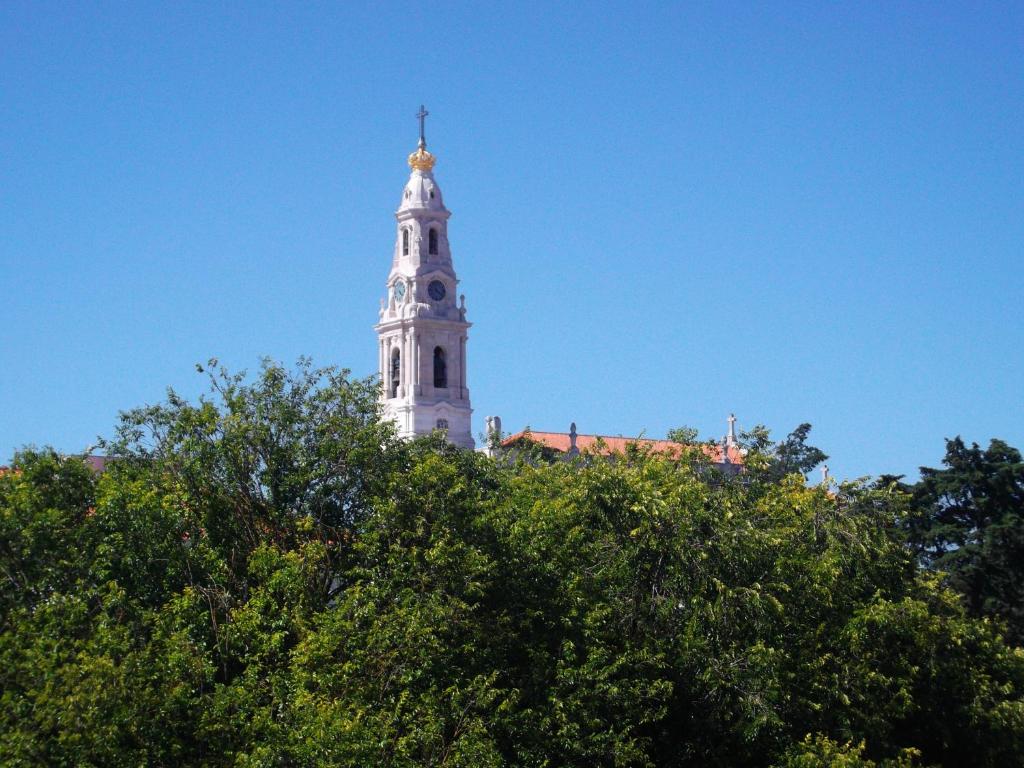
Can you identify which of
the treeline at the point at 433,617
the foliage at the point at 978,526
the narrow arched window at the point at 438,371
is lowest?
the treeline at the point at 433,617

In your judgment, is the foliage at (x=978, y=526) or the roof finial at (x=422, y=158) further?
the roof finial at (x=422, y=158)

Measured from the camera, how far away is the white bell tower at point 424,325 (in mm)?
90625

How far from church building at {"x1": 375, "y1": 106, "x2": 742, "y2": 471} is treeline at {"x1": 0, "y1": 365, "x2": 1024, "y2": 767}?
174 ft

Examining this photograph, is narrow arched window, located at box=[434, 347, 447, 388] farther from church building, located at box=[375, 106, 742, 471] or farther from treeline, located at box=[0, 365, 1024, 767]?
treeline, located at box=[0, 365, 1024, 767]

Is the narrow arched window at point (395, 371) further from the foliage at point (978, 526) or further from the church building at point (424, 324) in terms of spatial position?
the foliage at point (978, 526)

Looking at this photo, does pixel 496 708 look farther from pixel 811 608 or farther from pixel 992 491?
pixel 992 491

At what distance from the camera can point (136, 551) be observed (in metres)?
30.4

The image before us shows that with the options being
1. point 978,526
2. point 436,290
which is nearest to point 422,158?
point 436,290

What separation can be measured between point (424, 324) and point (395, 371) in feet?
12.3

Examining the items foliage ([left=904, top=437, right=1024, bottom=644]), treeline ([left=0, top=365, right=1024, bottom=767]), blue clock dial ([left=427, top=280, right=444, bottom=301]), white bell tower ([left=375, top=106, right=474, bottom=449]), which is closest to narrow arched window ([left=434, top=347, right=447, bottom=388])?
white bell tower ([left=375, top=106, right=474, bottom=449])

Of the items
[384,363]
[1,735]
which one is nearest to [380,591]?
[1,735]

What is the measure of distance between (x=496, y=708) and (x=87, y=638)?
7634 mm

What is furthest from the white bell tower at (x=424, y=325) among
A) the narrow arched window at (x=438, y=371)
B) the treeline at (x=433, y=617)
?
the treeline at (x=433, y=617)

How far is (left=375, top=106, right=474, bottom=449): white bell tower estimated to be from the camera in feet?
297
